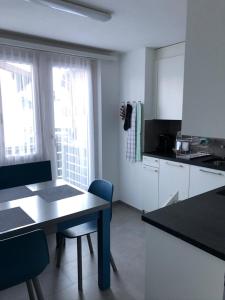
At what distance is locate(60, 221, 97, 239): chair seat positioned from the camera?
2040 millimetres

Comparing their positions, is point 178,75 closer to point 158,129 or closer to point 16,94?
point 158,129

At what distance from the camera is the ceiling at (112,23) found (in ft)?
6.17

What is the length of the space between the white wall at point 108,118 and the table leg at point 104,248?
68.2 inches

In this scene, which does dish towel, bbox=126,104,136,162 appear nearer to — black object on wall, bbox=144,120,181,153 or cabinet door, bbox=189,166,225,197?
black object on wall, bbox=144,120,181,153

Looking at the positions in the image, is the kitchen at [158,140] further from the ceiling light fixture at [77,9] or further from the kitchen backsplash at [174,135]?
the ceiling light fixture at [77,9]

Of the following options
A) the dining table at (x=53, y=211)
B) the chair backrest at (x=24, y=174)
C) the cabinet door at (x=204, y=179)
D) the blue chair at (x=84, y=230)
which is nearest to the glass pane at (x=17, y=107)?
the chair backrest at (x=24, y=174)

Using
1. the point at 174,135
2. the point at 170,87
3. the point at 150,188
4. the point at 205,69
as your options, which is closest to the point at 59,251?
the point at 150,188

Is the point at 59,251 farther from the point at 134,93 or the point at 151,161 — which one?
the point at 134,93

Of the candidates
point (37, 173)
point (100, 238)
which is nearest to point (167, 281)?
point (100, 238)

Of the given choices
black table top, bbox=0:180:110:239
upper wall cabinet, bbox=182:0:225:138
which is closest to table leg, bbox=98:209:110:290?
black table top, bbox=0:180:110:239

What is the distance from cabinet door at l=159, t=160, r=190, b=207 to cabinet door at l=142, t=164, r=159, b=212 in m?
0.09

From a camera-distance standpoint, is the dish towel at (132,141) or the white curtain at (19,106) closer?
the white curtain at (19,106)

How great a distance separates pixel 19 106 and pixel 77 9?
4.65ft

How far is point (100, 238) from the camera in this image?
1959mm
